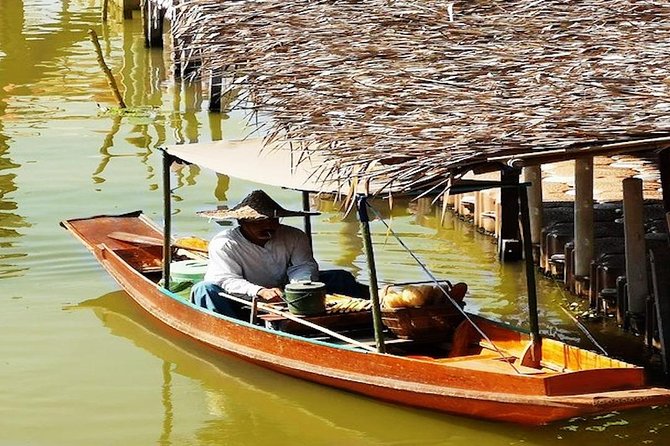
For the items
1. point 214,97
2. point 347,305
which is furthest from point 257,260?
point 214,97

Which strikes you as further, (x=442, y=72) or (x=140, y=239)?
(x=140, y=239)

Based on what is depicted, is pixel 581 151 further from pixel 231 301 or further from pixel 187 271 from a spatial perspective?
pixel 187 271

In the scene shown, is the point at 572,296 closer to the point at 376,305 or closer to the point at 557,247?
the point at 557,247

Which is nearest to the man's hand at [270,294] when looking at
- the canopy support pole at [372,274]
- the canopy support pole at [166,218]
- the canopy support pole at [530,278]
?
the canopy support pole at [372,274]

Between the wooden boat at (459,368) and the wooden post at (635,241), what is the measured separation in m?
1.44

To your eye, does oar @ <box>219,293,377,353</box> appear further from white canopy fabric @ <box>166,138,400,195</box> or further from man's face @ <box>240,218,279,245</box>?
white canopy fabric @ <box>166,138,400,195</box>

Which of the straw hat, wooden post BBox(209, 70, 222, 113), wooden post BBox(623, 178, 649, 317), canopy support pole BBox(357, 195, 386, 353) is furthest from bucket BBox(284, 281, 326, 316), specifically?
wooden post BBox(209, 70, 222, 113)

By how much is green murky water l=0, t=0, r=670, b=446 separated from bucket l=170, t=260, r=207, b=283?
47cm

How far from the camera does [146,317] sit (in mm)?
11812

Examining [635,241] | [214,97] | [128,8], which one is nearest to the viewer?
[635,241]

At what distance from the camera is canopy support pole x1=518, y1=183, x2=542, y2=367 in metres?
8.59

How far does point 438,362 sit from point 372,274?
27.8 inches

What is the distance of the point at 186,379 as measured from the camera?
10.3 meters

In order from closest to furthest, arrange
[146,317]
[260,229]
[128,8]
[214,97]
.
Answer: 1. [260,229]
2. [146,317]
3. [214,97]
4. [128,8]
